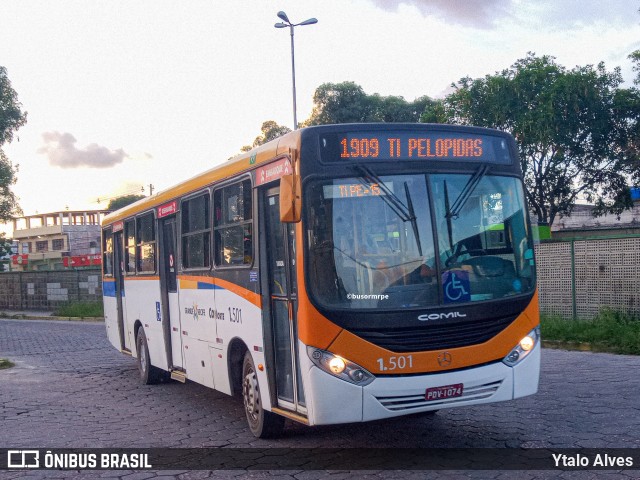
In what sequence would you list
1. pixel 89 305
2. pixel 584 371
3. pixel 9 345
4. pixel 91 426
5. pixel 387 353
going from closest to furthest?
1. pixel 387 353
2. pixel 91 426
3. pixel 584 371
4. pixel 9 345
5. pixel 89 305

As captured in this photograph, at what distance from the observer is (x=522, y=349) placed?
743 centimetres

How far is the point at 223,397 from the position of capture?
1164 cm

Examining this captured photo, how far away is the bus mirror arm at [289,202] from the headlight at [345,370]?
46.5 inches

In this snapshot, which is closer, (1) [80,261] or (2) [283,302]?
(2) [283,302]

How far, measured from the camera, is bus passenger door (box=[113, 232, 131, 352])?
48.7ft

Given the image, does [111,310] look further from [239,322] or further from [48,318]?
[48,318]

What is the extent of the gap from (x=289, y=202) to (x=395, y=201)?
0.92 meters

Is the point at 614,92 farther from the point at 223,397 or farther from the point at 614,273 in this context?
the point at 223,397

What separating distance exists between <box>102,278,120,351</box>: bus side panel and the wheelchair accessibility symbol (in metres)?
9.72

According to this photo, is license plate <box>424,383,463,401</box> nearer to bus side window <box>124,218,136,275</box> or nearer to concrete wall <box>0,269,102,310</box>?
bus side window <box>124,218,136,275</box>

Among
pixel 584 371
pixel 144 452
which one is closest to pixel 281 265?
pixel 144 452

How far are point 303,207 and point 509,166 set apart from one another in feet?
6.88

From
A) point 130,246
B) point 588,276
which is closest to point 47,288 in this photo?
point 130,246

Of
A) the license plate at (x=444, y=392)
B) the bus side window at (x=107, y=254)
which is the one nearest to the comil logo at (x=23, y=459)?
the license plate at (x=444, y=392)
